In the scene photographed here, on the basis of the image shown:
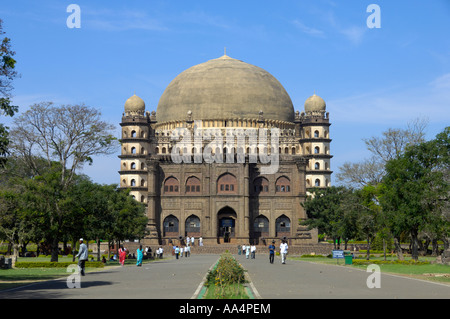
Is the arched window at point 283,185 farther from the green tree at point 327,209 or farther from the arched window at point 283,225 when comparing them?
the green tree at point 327,209

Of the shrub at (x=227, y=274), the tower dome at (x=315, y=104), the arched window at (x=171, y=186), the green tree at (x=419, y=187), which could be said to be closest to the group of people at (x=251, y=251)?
the green tree at (x=419, y=187)

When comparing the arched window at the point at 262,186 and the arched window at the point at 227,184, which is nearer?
the arched window at the point at 227,184

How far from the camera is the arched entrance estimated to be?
303 ft

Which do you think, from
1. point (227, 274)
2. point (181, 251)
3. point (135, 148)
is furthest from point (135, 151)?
point (227, 274)

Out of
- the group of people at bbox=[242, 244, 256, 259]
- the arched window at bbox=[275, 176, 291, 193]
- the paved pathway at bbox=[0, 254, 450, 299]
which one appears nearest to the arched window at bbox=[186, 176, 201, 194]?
the arched window at bbox=[275, 176, 291, 193]

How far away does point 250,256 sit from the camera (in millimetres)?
60219

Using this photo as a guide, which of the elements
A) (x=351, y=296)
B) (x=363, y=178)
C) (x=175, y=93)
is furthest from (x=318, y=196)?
(x=351, y=296)

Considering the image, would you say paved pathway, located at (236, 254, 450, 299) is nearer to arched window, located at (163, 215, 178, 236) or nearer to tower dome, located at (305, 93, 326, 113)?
arched window, located at (163, 215, 178, 236)

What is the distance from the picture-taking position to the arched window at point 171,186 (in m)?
92.7

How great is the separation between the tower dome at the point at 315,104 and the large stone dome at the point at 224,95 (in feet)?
9.50

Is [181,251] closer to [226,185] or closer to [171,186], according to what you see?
[226,185]

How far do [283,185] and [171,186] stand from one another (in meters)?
16.5

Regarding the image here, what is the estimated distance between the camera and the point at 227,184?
301 ft
